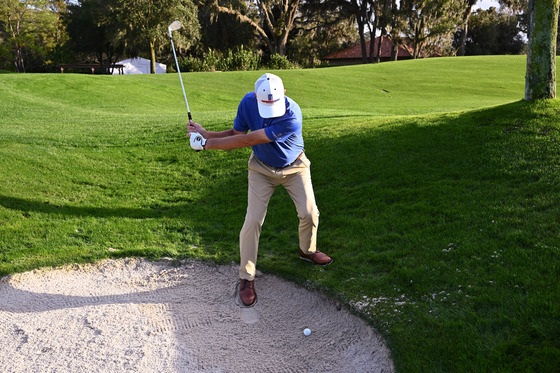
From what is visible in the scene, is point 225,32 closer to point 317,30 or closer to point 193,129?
point 317,30

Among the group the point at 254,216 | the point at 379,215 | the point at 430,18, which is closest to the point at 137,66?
the point at 430,18

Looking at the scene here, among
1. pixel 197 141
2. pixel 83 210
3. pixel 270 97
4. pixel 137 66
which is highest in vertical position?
pixel 137 66

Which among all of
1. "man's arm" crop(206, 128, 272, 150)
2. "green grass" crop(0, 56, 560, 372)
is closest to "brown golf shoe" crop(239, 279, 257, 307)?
"green grass" crop(0, 56, 560, 372)

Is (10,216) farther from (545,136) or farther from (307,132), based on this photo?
(545,136)

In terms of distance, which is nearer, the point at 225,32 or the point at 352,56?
the point at 225,32

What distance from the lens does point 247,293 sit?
5.30 metres

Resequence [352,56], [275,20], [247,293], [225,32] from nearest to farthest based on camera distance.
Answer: [247,293], [225,32], [275,20], [352,56]

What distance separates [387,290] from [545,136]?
4.77 meters

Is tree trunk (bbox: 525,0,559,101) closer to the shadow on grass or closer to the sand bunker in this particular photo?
the sand bunker

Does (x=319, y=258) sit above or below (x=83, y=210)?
below

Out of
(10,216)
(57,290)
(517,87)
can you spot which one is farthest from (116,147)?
(517,87)

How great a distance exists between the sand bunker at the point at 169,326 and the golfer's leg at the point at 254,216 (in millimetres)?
584

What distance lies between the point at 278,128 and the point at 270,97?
1.08 ft

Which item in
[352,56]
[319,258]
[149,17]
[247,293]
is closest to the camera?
[247,293]
